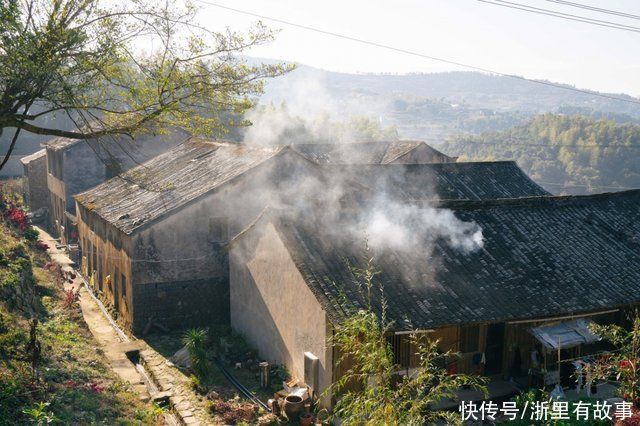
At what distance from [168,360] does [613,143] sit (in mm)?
112073

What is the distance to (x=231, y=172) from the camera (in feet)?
72.4

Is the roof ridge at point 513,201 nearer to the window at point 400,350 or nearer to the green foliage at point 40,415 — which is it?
the window at point 400,350

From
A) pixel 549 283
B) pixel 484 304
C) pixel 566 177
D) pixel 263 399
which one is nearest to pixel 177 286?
pixel 263 399

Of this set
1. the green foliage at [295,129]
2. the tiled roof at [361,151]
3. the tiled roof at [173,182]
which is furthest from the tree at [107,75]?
the green foliage at [295,129]

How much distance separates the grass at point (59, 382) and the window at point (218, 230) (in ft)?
18.4

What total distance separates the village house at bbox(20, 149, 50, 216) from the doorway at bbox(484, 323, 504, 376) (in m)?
36.1

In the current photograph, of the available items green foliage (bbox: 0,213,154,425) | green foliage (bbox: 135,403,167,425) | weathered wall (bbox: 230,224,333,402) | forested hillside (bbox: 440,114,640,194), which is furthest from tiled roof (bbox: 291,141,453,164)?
forested hillside (bbox: 440,114,640,194)

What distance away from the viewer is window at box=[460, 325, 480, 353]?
16.3m

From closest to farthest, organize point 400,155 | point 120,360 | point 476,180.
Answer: point 120,360, point 476,180, point 400,155

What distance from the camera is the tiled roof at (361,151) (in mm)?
42438

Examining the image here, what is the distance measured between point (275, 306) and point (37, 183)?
1297 inches

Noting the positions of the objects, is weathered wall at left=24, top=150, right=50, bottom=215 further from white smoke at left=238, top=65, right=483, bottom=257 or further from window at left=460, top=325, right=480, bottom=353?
window at left=460, top=325, right=480, bottom=353

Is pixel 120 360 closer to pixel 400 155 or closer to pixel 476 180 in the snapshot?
pixel 476 180

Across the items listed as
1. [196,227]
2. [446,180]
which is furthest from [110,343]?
[446,180]
